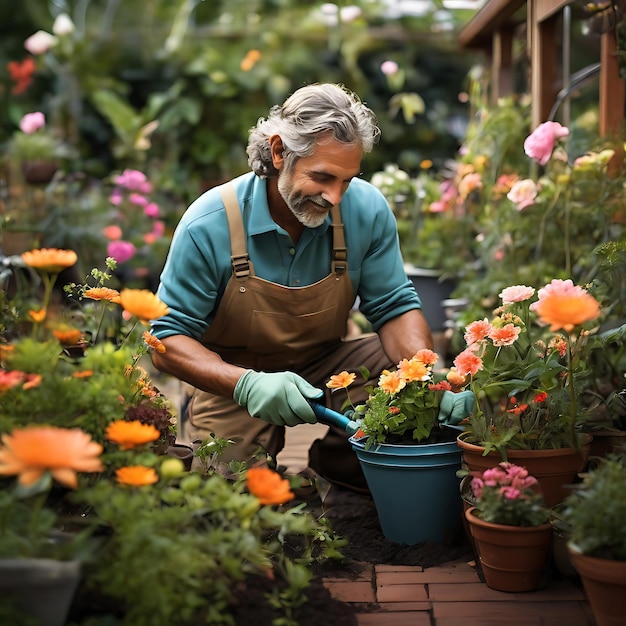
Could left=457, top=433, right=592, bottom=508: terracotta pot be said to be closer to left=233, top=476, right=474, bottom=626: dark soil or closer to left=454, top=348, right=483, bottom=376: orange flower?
left=454, top=348, right=483, bottom=376: orange flower

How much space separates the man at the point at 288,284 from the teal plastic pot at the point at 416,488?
22 centimetres

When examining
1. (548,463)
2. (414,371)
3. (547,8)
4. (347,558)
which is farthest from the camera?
(547,8)

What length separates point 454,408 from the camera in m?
2.21

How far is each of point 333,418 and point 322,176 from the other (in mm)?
635

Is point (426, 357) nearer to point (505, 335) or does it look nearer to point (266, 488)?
point (505, 335)

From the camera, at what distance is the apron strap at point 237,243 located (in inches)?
99.3

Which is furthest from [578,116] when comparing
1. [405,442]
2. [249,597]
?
[249,597]

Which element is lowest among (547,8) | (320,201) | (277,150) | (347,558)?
(347,558)

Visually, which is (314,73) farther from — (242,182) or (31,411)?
(31,411)

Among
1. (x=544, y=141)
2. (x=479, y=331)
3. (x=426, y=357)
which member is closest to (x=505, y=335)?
(x=479, y=331)

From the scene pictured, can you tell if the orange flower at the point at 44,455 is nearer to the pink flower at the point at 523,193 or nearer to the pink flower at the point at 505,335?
the pink flower at the point at 505,335

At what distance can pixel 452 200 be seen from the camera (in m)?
4.44

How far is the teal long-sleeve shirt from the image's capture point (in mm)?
2514

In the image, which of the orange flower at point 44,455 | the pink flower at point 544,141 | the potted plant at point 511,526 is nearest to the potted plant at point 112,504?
the orange flower at point 44,455
